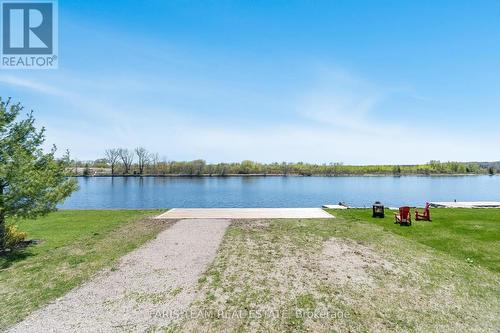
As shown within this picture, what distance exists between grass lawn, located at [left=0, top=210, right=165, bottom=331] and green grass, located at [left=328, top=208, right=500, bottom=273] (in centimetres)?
1037

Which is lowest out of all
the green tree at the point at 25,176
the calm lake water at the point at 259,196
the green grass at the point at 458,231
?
the calm lake water at the point at 259,196

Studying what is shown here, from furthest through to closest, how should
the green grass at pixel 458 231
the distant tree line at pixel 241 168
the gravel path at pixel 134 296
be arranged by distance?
the distant tree line at pixel 241 168 < the green grass at pixel 458 231 < the gravel path at pixel 134 296

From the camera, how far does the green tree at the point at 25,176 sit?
8.57 metres

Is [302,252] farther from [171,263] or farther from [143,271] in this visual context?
[143,271]

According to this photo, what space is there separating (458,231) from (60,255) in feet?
48.2

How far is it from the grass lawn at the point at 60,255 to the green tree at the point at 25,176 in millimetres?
1490

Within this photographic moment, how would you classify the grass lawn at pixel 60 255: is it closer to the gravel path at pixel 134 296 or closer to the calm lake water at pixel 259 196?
the gravel path at pixel 134 296

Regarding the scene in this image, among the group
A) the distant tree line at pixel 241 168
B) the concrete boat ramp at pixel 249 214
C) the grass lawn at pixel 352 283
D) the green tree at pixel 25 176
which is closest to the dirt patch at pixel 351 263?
the grass lawn at pixel 352 283

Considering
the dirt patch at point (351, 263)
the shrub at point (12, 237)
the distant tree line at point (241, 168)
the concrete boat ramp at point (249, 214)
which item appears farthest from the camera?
the distant tree line at point (241, 168)

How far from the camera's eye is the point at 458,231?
11.6m

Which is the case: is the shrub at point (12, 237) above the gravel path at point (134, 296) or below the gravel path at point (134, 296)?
above

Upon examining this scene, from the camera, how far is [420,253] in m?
8.82

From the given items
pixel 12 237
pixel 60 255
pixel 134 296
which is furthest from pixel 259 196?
pixel 134 296

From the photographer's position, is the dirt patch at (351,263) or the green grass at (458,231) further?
the green grass at (458,231)
